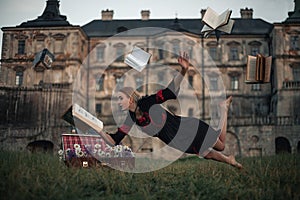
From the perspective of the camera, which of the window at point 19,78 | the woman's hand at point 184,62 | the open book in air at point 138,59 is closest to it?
the woman's hand at point 184,62

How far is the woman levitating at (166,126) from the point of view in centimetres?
605

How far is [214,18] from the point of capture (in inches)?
368

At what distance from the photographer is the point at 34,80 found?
4012 cm

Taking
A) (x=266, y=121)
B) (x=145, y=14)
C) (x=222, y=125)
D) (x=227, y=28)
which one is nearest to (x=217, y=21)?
(x=227, y=28)

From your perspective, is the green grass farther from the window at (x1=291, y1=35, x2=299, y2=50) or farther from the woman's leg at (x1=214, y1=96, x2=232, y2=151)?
the window at (x1=291, y1=35, x2=299, y2=50)

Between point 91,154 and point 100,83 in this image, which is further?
point 100,83

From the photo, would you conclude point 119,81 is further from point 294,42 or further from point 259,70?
point 259,70

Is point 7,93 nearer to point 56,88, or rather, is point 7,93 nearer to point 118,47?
point 56,88

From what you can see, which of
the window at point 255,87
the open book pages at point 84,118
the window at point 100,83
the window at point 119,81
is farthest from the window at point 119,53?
the open book pages at point 84,118

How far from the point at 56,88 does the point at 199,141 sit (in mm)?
29760

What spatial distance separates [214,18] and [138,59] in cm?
237

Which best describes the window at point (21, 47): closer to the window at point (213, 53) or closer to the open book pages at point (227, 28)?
the window at point (213, 53)

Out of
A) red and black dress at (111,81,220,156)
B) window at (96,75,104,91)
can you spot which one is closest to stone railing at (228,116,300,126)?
window at (96,75,104,91)

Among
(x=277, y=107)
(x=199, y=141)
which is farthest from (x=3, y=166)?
(x=277, y=107)
